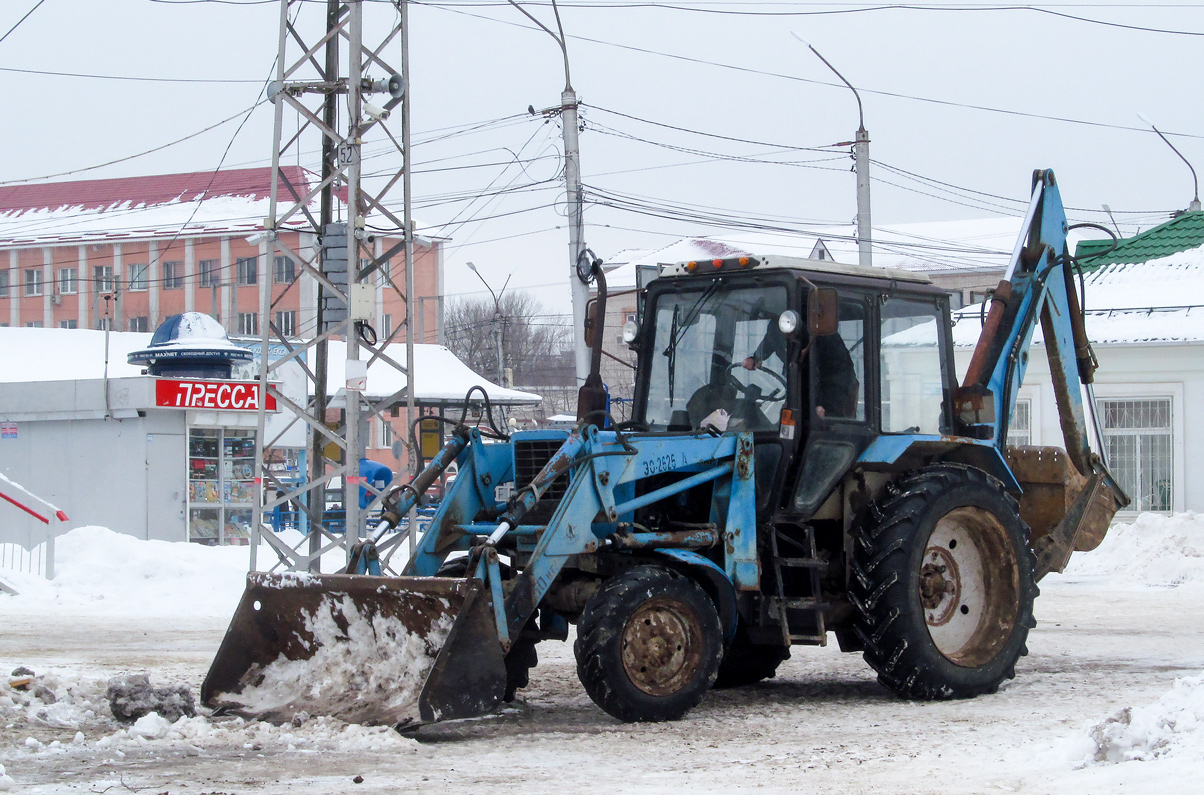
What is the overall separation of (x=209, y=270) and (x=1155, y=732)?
6240 cm

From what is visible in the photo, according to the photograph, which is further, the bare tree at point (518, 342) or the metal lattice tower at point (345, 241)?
the bare tree at point (518, 342)

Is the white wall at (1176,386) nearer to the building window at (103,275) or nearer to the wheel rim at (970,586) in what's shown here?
the wheel rim at (970,586)

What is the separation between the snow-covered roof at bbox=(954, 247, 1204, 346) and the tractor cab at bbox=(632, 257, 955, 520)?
12087 millimetres

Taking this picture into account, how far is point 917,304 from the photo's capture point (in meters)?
9.18

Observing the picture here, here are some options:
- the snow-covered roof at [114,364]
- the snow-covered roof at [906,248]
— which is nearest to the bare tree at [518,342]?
the snow-covered roof at [906,248]

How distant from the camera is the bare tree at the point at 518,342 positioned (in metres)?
75.8

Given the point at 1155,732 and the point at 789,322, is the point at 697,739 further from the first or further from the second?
the point at 789,322

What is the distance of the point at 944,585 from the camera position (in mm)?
8859

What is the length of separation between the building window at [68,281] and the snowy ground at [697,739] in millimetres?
59703

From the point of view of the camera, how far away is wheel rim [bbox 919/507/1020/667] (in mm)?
8828

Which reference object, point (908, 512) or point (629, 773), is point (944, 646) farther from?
point (629, 773)

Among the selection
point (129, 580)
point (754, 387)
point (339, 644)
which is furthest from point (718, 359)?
point (129, 580)

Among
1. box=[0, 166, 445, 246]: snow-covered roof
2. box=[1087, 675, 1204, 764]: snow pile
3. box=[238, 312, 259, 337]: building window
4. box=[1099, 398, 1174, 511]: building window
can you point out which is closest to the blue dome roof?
box=[1099, 398, 1174, 511]: building window

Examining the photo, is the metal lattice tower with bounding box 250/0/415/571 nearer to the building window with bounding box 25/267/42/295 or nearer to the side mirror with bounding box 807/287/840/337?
the side mirror with bounding box 807/287/840/337
